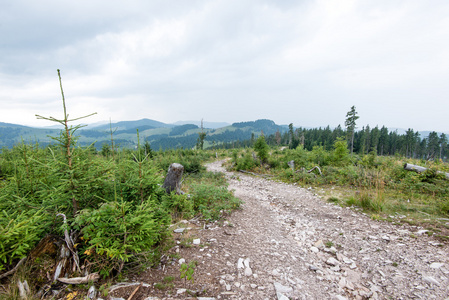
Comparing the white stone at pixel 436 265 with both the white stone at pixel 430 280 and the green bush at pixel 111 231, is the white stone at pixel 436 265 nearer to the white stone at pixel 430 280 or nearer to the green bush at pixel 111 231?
the white stone at pixel 430 280

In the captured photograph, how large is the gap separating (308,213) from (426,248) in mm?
3252

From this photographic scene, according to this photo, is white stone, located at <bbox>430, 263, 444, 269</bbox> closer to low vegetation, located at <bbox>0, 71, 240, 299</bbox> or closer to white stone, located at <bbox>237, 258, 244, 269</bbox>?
white stone, located at <bbox>237, 258, 244, 269</bbox>

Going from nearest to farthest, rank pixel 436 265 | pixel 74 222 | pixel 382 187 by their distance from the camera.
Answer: pixel 74 222, pixel 436 265, pixel 382 187

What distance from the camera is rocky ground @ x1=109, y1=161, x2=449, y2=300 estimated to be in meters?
3.18

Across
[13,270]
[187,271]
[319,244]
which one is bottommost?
[319,244]

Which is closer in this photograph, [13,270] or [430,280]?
[13,270]

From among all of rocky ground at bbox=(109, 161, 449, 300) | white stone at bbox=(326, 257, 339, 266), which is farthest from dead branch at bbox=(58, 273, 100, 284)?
white stone at bbox=(326, 257, 339, 266)

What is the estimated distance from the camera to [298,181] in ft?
41.0

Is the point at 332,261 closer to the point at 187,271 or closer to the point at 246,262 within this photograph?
the point at 246,262

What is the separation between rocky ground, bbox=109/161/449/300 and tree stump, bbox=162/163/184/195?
61.5 inches

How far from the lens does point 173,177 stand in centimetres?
668

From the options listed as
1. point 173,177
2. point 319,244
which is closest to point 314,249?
point 319,244

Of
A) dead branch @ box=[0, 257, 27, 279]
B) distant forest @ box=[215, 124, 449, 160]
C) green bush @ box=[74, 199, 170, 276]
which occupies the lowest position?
distant forest @ box=[215, 124, 449, 160]

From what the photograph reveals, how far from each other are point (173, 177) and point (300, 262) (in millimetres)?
4695
